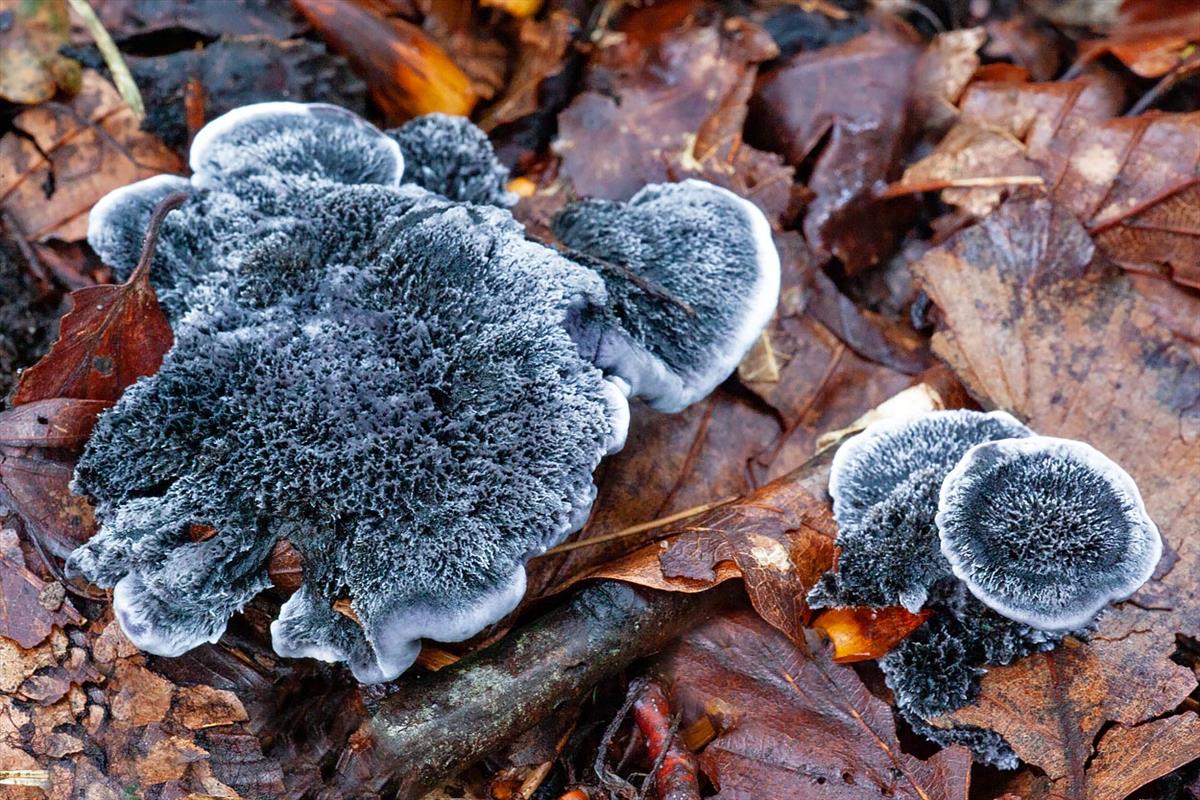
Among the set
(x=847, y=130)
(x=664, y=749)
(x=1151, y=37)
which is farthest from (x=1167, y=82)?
(x=664, y=749)

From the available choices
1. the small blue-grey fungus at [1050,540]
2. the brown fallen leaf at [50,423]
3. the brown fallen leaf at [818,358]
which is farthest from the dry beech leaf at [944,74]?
the brown fallen leaf at [50,423]

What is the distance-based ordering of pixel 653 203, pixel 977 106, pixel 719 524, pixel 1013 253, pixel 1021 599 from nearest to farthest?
pixel 1021 599 → pixel 719 524 → pixel 653 203 → pixel 1013 253 → pixel 977 106

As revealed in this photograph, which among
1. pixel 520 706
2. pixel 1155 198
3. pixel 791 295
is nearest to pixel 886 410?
pixel 791 295

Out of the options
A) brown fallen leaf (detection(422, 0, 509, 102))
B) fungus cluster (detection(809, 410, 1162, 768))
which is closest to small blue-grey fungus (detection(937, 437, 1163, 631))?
fungus cluster (detection(809, 410, 1162, 768))

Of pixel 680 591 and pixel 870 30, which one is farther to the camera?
pixel 870 30

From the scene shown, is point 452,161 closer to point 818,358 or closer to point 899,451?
point 818,358

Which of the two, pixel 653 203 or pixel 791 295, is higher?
pixel 653 203

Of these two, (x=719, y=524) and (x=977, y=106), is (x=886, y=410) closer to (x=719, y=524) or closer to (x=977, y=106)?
(x=719, y=524)
